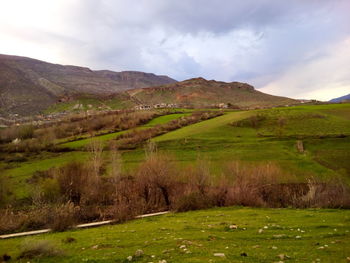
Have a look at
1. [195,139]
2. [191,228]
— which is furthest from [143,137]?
[191,228]

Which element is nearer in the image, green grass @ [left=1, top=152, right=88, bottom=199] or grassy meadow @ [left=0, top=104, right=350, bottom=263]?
grassy meadow @ [left=0, top=104, right=350, bottom=263]

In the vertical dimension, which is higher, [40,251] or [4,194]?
[40,251]

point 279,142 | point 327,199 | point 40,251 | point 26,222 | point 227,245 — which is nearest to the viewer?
point 40,251

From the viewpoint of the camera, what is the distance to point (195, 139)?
221 feet

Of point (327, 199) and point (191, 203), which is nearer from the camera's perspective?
point (327, 199)

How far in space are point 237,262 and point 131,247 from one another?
5723mm

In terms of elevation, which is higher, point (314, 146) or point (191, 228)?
point (314, 146)

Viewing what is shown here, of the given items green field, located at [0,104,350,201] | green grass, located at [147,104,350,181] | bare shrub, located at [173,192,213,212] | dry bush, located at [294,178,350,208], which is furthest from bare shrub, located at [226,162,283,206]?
green grass, located at [147,104,350,181]

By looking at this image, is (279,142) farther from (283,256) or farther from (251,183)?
(283,256)

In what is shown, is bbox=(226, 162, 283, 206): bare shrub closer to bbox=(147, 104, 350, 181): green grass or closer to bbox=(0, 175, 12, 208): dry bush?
bbox=(147, 104, 350, 181): green grass

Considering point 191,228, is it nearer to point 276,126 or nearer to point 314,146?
point 314,146

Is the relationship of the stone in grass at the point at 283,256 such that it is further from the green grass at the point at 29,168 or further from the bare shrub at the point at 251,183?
the green grass at the point at 29,168

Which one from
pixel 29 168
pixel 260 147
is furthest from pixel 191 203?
pixel 29 168

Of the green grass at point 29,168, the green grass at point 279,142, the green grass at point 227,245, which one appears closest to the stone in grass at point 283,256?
the green grass at point 227,245
